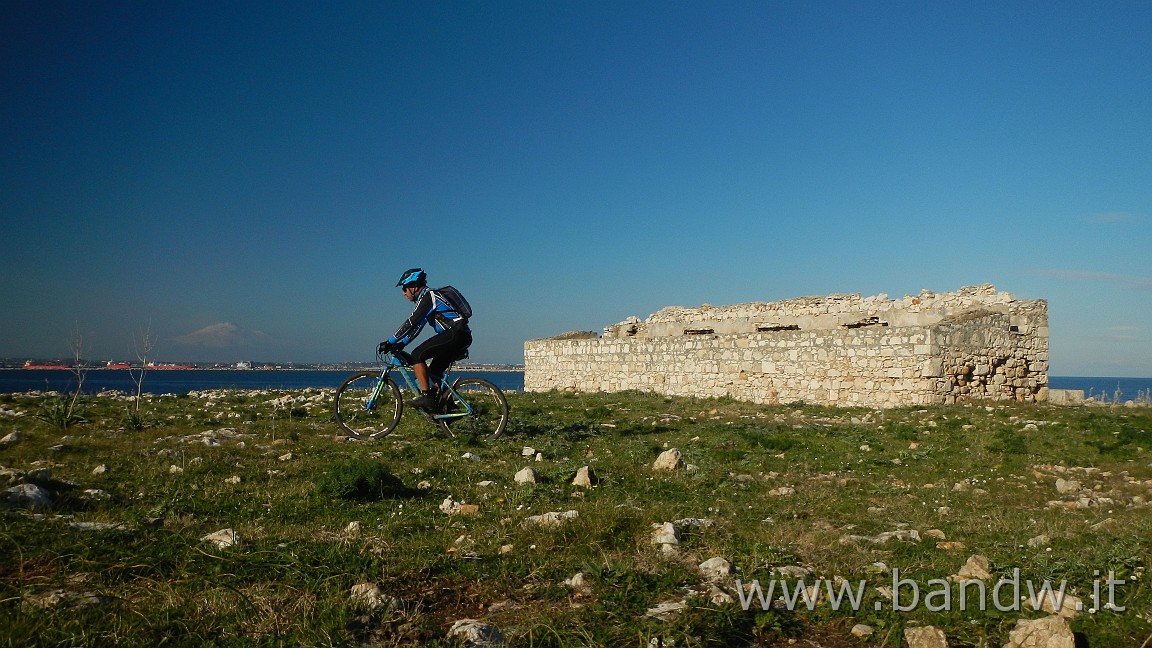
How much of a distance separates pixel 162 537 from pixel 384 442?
452cm

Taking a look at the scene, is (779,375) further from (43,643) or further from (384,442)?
(43,643)

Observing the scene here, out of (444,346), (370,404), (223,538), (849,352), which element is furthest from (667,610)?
(849,352)

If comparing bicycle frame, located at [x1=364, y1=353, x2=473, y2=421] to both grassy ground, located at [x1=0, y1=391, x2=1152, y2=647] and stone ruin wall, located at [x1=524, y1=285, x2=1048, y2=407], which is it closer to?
grassy ground, located at [x1=0, y1=391, x2=1152, y2=647]

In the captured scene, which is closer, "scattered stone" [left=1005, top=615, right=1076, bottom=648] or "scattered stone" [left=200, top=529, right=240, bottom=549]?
"scattered stone" [left=1005, top=615, right=1076, bottom=648]

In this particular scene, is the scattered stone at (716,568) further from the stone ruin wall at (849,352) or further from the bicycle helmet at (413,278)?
the stone ruin wall at (849,352)

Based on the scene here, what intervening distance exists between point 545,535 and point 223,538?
5.53ft

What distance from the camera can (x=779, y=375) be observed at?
50.1 ft

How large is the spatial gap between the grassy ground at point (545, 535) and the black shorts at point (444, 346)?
1.05m

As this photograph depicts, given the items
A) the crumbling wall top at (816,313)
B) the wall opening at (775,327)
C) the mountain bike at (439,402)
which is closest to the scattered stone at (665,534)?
the mountain bike at (439,402)

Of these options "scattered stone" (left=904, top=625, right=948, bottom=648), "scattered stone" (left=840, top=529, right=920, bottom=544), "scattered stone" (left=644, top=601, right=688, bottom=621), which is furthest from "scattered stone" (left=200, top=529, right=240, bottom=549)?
"scattered stone" (left=840, top=529, right=920, bottom=544)

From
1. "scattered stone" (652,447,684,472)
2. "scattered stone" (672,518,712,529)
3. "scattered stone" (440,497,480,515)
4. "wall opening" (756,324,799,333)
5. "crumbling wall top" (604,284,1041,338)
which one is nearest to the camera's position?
"scattered stone" (672,518,712,529)

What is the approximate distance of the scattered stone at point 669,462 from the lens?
643cm

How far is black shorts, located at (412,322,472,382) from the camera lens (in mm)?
7852

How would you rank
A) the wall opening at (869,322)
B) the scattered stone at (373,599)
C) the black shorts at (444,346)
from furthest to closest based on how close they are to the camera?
the wall opening at (869,322), the black shorts at (444,346), the scattered stone at (373,599)
